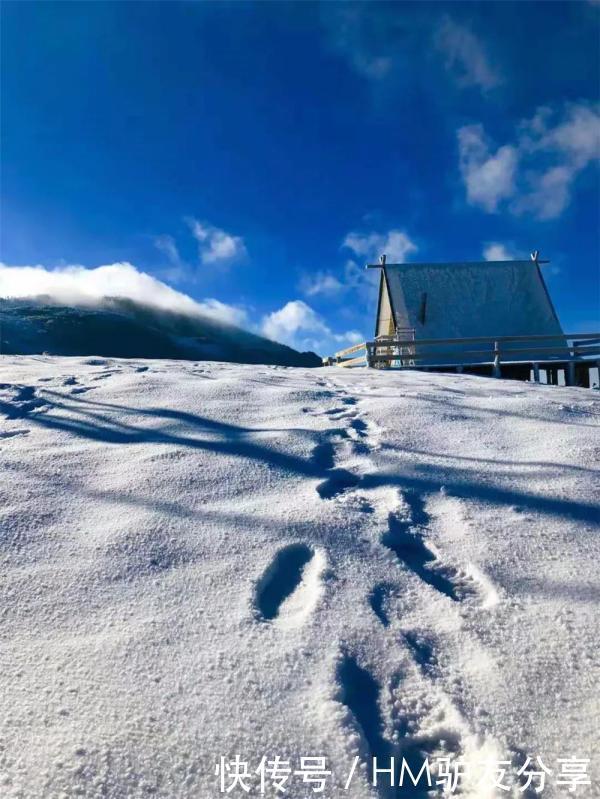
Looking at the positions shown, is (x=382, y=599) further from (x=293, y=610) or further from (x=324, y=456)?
(x=324, y=456)

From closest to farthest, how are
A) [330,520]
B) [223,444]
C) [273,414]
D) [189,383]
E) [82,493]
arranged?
1. [330,520]
2. [82,493]
3. [223,444]
4. [273,414]
5. [189,383]

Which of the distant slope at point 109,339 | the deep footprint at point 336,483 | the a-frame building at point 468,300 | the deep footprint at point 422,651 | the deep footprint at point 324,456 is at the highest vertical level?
the distant slope at point 109,339

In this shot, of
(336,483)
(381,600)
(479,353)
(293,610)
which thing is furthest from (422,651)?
(479,353)

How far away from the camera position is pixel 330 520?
8.02ft

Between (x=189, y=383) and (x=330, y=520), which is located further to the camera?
(x=189, y=383)

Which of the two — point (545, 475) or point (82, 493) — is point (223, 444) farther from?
point (545, 475)

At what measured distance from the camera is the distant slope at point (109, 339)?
59281 millimetres

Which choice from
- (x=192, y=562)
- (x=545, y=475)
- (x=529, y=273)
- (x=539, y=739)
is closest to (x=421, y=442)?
(x=545, y=475)

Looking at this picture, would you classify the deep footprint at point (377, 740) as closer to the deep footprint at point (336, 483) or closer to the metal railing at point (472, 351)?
the deep footprint at point (336, 483)

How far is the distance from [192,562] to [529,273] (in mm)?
18305

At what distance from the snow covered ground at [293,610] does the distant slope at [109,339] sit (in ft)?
177

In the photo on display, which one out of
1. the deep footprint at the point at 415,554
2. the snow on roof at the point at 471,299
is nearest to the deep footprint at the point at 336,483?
the deep footprint at the point at 415,554

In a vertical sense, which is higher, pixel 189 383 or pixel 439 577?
pixel 189 383

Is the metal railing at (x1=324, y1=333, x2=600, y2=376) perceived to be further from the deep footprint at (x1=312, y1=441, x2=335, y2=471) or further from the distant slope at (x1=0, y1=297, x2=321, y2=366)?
the distant slope at (x1=0, y1=297, x2=321, y2=366)
